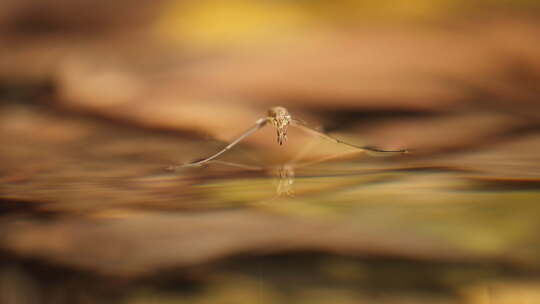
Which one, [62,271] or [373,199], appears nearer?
[62,271]

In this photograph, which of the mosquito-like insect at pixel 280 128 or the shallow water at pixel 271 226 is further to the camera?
the mosquito-like insect at pixel 280 128

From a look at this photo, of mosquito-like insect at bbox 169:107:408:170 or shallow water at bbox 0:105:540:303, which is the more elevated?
mosquito-like insect at bbox 169:107:408:170

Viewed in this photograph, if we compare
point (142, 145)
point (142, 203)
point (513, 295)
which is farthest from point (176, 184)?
point (513, 295)

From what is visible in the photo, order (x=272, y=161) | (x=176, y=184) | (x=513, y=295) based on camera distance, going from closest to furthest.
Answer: (x=513, y=295) < (x=176, y=184) < (x=272, y=161)

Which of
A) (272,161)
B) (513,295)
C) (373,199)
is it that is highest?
(272,161)

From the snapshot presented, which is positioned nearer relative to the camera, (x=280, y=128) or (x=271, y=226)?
(x=271, y=226)

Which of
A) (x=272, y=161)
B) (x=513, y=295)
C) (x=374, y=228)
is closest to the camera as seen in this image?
(x=513, y=295)

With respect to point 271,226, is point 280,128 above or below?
above

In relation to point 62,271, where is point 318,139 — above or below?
above

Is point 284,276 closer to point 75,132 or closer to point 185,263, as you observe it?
point 185,263

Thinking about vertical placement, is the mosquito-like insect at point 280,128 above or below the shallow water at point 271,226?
above

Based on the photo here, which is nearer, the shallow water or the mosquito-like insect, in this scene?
the shallow water
